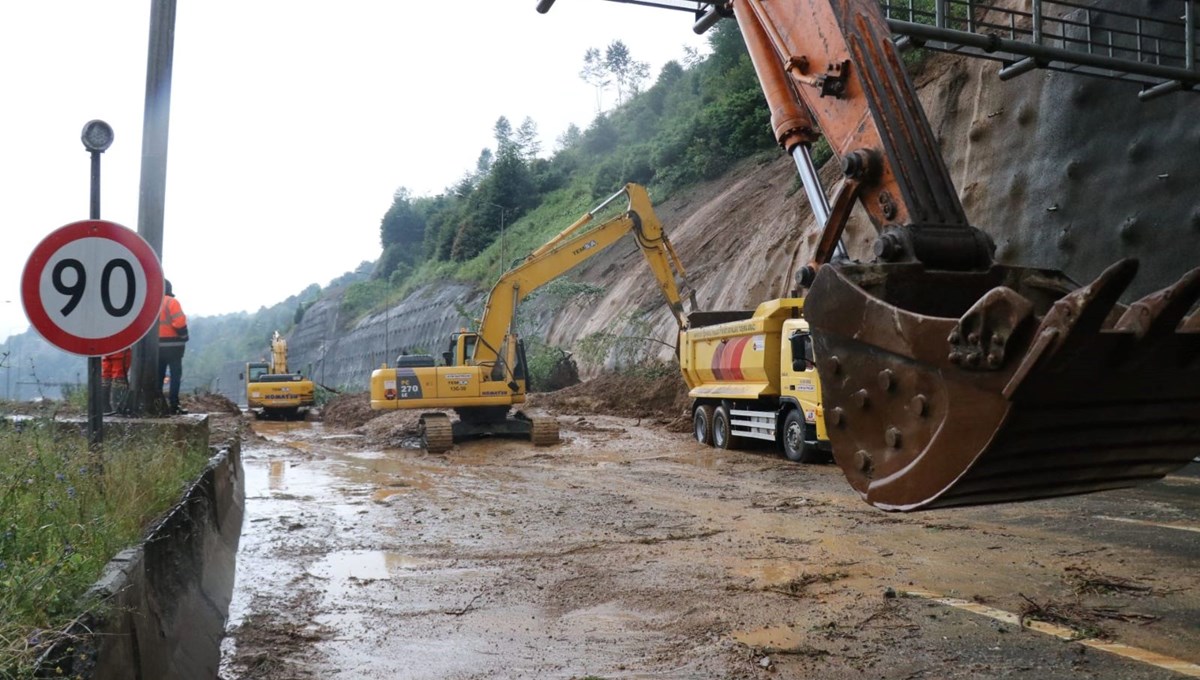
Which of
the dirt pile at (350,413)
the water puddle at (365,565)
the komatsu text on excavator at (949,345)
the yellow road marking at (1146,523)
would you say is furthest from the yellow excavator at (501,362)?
the komatsu text on excavator at (949,345)

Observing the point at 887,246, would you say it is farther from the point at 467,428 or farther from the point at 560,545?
the point at 467,428

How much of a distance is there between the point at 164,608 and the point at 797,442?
40.0 feet

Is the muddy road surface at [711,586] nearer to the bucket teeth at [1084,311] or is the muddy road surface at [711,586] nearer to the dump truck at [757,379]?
A: the bucket teeth at [1084,311]

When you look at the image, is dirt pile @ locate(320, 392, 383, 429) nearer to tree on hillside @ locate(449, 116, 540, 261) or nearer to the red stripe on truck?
the red stripe on truck

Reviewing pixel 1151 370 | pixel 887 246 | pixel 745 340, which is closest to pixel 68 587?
pixel 887 246

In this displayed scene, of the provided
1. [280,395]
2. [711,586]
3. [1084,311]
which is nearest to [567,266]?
[711,586]

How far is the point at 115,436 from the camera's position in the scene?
25.5 ft

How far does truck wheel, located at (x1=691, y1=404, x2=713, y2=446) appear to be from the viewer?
18.4 meters

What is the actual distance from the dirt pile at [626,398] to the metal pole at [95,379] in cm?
1633

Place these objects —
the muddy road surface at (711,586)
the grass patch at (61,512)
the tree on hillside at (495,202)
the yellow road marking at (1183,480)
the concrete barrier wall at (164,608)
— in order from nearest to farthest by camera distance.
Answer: the concrete barrier wall at (164,608) < the grass patch at (61,512) < the muddy road surface at (711,586) < the yellow road marking at (1183,480) < the tree on hillside at (495,202)

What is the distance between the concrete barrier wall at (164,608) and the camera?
286cm

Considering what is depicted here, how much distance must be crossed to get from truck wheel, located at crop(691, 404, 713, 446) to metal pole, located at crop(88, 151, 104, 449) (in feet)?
44.2

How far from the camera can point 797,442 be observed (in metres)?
15.3

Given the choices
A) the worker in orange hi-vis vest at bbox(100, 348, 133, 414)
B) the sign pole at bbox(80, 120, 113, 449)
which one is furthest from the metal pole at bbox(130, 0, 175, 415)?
the sign pole at bbox(80, 120, 113, 449)
